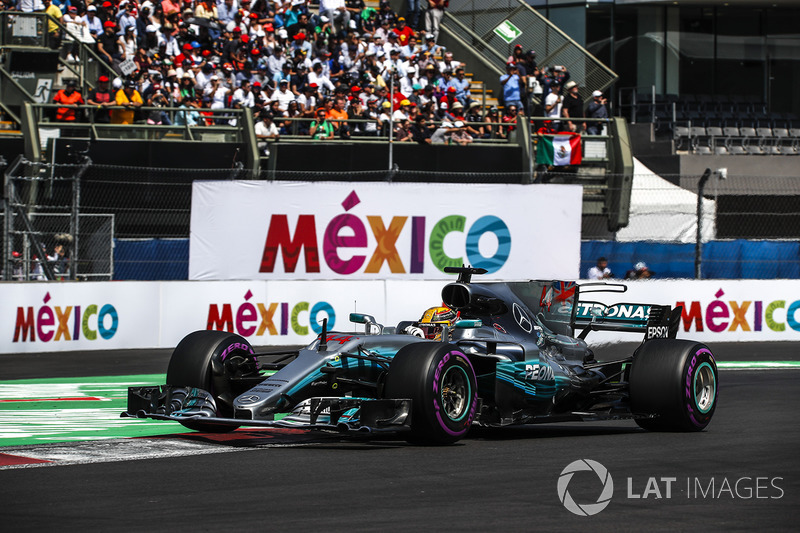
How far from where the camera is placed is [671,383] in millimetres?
9406

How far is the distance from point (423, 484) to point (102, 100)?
14.9 meters

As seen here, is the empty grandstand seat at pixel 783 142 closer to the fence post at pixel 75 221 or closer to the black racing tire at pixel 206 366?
the fence post at pixel 75 221

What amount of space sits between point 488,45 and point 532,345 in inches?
777

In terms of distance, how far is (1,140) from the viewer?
19.1m

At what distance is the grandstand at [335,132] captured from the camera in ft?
62.4

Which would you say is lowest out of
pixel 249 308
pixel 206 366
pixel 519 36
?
pixel 206 366

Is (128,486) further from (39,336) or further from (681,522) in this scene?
(39,336)

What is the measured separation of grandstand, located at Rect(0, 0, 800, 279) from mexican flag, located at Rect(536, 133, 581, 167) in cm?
26

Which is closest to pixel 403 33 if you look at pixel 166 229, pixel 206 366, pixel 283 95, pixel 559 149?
pixel 283 95

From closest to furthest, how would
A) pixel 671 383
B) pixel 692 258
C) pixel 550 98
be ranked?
pixel 671 383 → pixel 692 258 → pixel 550 98

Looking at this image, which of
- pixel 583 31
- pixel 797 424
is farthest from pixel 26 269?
pixel 583 31

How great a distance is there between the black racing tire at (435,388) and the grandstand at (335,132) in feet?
28.9

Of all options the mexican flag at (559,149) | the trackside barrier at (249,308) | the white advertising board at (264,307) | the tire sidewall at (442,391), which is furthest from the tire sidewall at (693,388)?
the mexican flag at (559,149)

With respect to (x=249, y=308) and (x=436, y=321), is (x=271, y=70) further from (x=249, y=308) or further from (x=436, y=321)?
(x=436, y=321)
